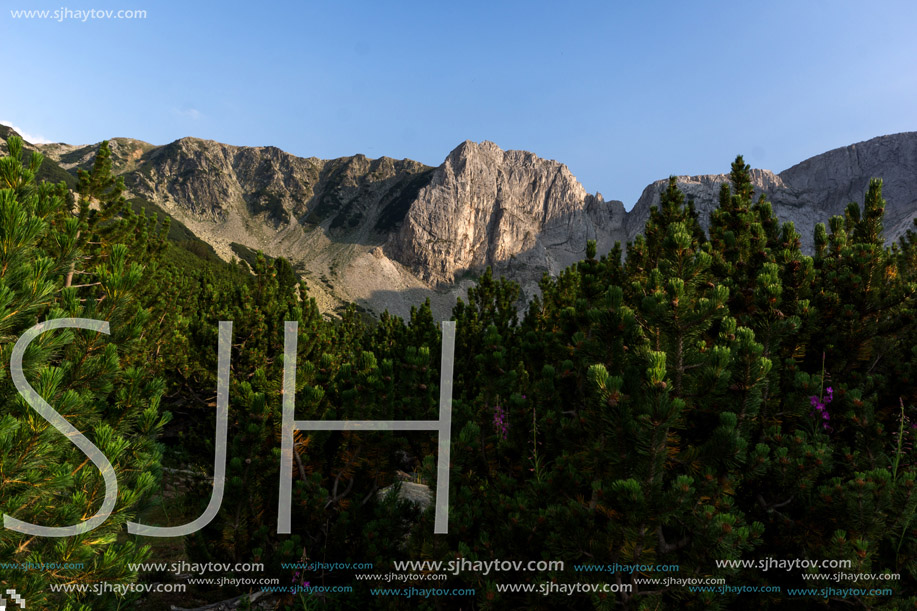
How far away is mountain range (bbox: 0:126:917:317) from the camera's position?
14800cm

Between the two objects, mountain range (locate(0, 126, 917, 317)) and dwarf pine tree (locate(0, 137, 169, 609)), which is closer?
dwarf pine tree (locate(0, 137, 169, 609))

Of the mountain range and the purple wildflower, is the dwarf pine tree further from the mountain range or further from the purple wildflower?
the mountain range

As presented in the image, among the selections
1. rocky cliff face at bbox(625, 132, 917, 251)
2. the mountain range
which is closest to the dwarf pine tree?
the mountain range

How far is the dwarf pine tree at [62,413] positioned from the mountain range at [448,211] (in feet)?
436

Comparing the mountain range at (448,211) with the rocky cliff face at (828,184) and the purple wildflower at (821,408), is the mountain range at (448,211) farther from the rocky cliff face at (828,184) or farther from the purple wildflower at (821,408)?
the purple wildflower at (821,408)

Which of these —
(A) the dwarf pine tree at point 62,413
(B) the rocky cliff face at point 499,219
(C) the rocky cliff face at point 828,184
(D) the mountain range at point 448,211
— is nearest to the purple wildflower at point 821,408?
(A) the dwarf pine tree at point 62,413

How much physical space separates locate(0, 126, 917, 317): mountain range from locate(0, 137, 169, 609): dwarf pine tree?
13302 centimetres

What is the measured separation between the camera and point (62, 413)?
3.18m

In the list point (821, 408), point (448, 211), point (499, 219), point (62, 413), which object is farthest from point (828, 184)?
point (62, 413)

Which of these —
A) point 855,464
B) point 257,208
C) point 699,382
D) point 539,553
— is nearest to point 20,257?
point 539,553

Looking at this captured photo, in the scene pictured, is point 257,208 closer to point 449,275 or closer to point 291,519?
point 449,275

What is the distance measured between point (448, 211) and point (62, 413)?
16218 centimetres

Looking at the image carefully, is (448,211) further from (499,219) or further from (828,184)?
(828,184)

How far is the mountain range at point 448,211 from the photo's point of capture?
148 metres
